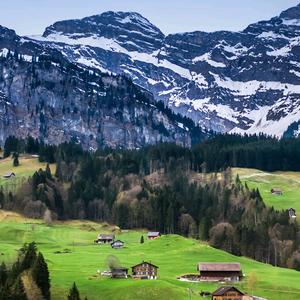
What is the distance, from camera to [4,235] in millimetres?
190000

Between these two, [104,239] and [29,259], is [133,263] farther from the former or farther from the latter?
[104,239]

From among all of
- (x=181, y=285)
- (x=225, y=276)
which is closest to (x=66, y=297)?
(x=181, y=285)

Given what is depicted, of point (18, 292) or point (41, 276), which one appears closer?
point (18, 292)

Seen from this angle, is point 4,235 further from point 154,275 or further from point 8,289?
point 8,289

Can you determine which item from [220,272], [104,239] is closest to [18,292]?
[220,272]

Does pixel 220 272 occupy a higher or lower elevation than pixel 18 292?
lower

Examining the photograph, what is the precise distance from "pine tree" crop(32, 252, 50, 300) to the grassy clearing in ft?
9.96

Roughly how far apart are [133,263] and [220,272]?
64.5ft

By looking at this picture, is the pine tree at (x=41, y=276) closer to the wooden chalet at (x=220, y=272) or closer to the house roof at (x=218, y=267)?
the wooden chalet at (x=220, y=272)

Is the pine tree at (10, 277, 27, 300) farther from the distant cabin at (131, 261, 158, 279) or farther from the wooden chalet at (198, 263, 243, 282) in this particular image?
the wooden chalet at (198, 263, 243, 282)

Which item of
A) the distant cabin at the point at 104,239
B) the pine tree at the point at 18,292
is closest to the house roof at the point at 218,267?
the pine tree at the point at 18,292

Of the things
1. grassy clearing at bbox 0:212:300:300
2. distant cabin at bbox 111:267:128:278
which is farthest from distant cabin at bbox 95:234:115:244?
distant cabin at bbox 111:267:128:278

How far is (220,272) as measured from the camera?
468ft

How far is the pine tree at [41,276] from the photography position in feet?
361
